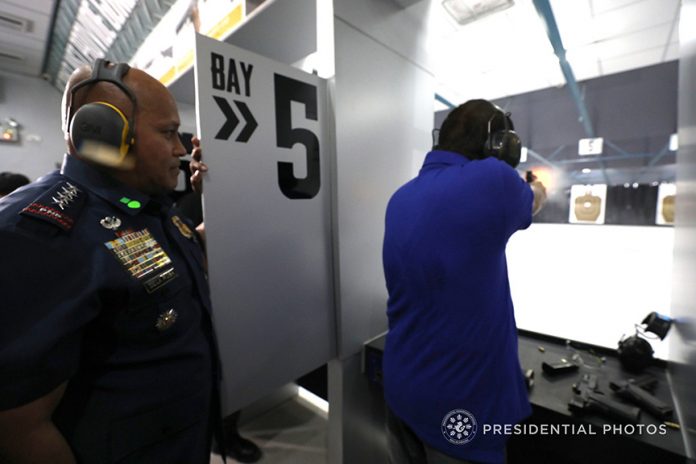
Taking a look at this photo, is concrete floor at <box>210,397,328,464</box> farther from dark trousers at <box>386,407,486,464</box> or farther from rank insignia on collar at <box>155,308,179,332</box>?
rank insignia on collar at <box>155,308,179,332</box>

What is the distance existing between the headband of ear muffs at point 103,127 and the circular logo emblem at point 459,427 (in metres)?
0.97

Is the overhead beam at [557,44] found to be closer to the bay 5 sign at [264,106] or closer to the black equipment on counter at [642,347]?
the bay 5 sign at [264,106]

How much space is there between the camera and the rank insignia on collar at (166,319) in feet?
2.10

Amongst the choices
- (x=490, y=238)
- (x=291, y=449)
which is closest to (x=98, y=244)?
(x=490, y=238)

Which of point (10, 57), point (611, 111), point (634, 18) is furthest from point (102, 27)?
point (611, 111)

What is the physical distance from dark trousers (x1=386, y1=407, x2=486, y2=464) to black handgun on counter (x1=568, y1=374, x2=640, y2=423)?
1.72ft

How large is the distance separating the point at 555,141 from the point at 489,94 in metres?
0.99

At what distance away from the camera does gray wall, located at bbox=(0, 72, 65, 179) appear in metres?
3.79

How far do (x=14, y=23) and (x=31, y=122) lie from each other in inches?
67.6

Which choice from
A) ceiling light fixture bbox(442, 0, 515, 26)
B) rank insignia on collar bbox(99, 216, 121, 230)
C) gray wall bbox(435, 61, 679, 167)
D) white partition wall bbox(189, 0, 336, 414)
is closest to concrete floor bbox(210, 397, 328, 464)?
white partition wall bbox(189, 0, 336, 414)

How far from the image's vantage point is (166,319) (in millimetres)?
653

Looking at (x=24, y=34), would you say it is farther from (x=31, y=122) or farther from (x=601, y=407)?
(x=601, y=407)

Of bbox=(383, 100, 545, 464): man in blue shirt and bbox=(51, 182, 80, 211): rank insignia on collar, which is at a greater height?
bbox=(51, 182, 80, 211): rank insignia on collar

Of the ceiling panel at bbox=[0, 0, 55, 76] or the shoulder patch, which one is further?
the ceiling panel at bbox=[0, 0, 55, 76]
